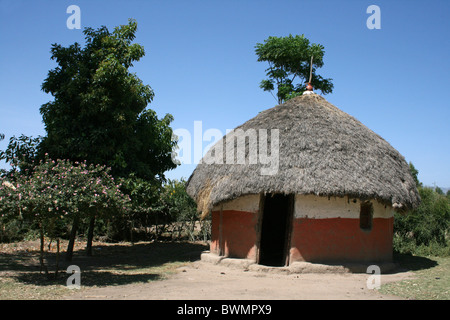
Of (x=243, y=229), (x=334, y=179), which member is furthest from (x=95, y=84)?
(x=334, y=179)

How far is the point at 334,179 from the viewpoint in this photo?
31.2 ft

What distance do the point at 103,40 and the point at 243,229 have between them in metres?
6.62

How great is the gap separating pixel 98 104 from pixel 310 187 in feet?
19.7

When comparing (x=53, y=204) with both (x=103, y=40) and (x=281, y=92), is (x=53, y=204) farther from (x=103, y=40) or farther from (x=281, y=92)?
(x=281, y=92)

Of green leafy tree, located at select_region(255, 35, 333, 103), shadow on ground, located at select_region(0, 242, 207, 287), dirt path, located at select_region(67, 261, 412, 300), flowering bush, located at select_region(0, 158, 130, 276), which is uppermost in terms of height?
green leafy tree, located at select_region(255, 35, 333, 103)

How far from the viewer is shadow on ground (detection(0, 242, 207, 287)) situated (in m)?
8.64

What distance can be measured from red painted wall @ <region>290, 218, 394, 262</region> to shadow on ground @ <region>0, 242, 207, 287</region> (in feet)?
11.1

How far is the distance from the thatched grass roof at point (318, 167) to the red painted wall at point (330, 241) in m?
0.86

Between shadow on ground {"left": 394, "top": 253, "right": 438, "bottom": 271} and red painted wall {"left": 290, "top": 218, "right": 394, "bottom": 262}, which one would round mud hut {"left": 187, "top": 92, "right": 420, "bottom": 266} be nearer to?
red painted wall {"left": 290, "top": 218, "right": 394, "bottom": 262}

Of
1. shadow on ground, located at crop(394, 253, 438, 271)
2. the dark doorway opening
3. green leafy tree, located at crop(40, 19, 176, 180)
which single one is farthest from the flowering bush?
shadow on ground, located at crop(394, 253, 438, 271)

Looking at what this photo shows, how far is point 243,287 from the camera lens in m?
7.92

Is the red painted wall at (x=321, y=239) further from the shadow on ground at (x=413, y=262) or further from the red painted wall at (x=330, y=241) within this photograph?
the shadow on ground at (x=413, y=262)

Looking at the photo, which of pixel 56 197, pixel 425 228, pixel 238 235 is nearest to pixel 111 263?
pixel 238 235

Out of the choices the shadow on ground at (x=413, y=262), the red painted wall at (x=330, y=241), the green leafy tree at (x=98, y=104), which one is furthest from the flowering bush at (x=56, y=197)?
the shadow on ground at (x=413, y=262)
